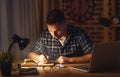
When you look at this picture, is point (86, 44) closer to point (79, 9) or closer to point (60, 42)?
point (60, 42)

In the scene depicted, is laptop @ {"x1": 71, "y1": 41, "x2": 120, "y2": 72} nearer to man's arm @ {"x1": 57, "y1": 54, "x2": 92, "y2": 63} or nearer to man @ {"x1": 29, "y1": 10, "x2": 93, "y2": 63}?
man's arm @ {"x1": 57, "y1": 54, "x2": 92, "y2": 63}

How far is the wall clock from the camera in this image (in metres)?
4.66

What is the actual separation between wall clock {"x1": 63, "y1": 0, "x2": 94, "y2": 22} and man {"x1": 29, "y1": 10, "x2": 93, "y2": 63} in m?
0.93

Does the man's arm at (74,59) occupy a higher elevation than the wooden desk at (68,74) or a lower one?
higher

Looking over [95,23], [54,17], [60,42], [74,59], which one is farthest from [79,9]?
[74,59]

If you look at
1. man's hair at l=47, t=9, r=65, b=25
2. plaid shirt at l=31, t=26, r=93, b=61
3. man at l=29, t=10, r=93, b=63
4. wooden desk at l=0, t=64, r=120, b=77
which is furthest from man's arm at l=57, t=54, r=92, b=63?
man's hair at l=47, t=9, r=65, b=25

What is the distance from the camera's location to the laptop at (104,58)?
274cm

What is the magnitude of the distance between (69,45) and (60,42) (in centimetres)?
11

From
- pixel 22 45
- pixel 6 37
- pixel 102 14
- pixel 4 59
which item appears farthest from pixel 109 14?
pixel 4 59

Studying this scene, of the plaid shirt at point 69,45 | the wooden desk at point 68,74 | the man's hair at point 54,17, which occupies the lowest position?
the wooden desk at point 68,74

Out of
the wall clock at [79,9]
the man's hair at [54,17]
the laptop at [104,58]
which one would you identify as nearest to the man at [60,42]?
the man's hair at [54,17]

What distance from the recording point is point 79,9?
4668 mm

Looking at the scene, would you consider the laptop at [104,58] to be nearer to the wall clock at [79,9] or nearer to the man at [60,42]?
the man at [60,42]

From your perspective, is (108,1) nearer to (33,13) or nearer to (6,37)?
(33,13)
